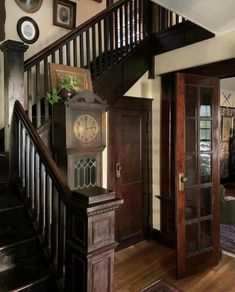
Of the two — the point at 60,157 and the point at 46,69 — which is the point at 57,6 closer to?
the point at 46,69

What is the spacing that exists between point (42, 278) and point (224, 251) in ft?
8.17

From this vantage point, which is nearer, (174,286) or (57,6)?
(174,286)

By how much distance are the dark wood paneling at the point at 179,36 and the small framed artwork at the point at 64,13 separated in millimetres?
1322

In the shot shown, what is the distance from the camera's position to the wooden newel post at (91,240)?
1340mm

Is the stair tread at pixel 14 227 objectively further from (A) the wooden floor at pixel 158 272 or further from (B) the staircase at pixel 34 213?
(A) the wooden floor at pixel 158 272

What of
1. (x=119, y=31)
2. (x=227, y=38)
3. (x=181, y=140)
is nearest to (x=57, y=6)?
(x=119, y=31)

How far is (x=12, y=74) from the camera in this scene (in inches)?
87.5

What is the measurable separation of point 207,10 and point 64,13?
7.89 ft

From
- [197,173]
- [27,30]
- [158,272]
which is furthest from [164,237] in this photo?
[27,30]

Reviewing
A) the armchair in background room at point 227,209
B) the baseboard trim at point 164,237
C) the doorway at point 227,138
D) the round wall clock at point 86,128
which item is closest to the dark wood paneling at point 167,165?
the baseboard trim at point 164,237

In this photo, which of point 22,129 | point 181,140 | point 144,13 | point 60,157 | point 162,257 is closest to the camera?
point 22,129

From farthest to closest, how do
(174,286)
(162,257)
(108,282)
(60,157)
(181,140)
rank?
1. (162,257)
2. (181,140)
3. (174,286)
4. (60,157)
5. (108,282)

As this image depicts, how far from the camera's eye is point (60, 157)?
92.2 inches

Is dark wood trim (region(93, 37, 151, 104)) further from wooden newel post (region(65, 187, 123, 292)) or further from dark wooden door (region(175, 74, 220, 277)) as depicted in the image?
wooden newel post (region(65, 187, 123, 292))
